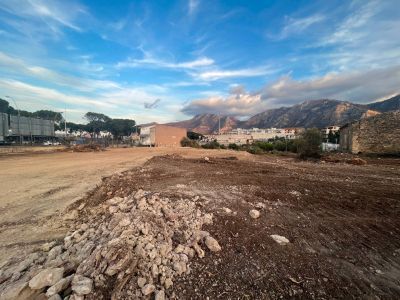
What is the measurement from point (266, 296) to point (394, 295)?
5.63 ft

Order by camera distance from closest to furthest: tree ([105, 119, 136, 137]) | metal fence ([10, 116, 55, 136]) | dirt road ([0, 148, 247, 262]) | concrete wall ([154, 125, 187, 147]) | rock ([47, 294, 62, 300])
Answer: rock ([47, 294, 62, 300]) < dirt road ([0, 148, 247, 262]) < metal fence ([10, 116, 55, 136]) < concrete wall ([154, 125, 187, 147]) < tree ([105, 119, 136, 137])

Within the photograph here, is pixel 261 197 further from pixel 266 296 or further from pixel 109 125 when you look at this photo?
pixel 109 125

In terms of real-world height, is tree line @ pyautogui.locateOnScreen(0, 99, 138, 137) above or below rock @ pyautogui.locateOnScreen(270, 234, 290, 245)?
above

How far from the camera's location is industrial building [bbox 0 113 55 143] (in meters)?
59.2

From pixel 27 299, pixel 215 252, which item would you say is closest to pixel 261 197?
pixel 215 252

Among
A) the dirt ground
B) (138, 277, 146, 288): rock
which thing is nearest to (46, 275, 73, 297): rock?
(138, 277, 146, 288): rock

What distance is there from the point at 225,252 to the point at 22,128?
80593 millimetres

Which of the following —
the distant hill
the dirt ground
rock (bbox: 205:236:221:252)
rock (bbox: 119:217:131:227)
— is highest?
the distant hill

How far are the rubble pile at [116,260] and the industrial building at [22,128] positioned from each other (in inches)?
2652

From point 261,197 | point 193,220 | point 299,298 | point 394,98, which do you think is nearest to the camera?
point 299,298

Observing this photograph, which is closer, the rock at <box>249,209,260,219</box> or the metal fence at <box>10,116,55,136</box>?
the rock at <box>249,209,260,219</box>

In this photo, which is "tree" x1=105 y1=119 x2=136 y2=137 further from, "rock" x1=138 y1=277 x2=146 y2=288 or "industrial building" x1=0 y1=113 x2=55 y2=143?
"rock" x1=138 y1=277 x2=146 y2=288

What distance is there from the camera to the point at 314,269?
11.6 ft

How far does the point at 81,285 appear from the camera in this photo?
2.97m
